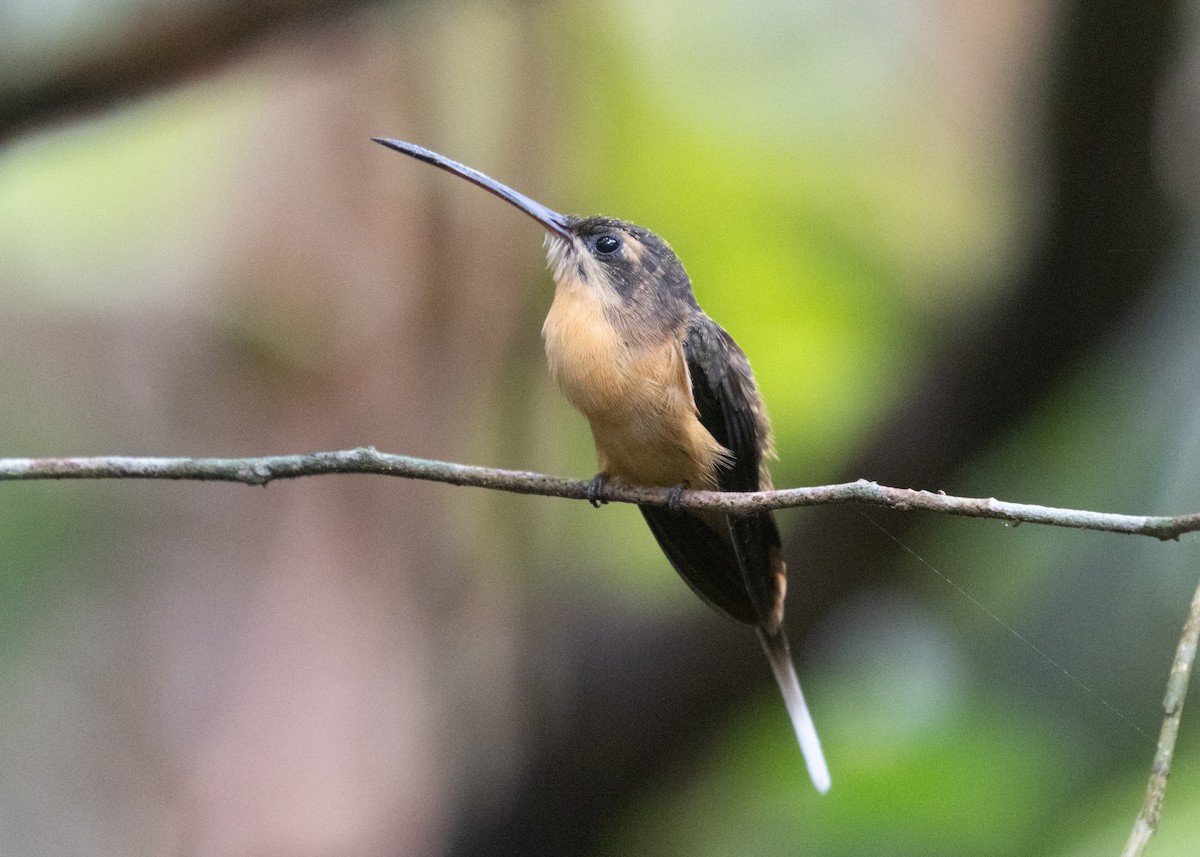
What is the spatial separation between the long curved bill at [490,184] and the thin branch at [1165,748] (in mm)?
1407

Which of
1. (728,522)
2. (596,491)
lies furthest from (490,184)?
(728,522)

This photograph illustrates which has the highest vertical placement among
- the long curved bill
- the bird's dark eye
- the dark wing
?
the long curved bill

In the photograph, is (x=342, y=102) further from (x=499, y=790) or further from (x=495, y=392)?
(x=499, y=790)

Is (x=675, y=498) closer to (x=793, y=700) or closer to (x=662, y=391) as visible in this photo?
(x=662, y=391)

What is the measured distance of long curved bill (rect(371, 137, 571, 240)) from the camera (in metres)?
2.02

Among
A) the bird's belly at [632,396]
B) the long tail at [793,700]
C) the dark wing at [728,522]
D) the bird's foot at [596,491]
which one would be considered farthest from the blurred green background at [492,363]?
the bird's foot at [596,491]

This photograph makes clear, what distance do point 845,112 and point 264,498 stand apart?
249 centimetres

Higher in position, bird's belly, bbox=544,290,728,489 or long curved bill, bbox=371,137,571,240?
long curved bill, bbox=371,137,571,240

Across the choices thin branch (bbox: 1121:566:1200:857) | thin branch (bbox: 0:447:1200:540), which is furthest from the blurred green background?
thin branch (bbox: 1121:566:1200:857)

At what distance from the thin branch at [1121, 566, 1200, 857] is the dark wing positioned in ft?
2.76

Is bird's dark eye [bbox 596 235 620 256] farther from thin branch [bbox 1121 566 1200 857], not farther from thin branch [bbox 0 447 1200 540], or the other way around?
thin branch [bbox 1121 566 1200 857]

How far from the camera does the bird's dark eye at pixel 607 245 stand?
240 cm

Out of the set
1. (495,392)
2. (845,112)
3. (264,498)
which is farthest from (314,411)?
(845,112)

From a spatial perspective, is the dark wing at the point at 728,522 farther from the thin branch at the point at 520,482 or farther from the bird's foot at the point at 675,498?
the thin branch at the point at 520,482
